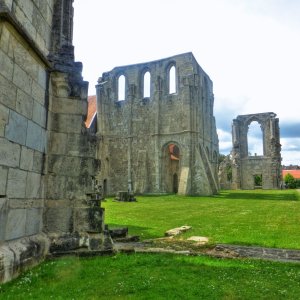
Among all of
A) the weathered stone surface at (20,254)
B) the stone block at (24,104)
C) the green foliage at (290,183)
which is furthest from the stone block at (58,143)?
the green foliage at (290,183)

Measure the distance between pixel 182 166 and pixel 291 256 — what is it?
71.3 feet

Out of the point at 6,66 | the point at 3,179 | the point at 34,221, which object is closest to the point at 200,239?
the point at 34,221

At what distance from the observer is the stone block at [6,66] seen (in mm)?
3883

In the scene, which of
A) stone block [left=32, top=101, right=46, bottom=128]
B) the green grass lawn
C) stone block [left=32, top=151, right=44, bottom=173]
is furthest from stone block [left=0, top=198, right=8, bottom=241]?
stone block [left=32, top=101, right=46, bottom=128]

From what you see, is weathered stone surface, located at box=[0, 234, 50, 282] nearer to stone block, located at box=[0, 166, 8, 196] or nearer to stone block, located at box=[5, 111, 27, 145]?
stone block, located at box=[0, 166, 8, 196]

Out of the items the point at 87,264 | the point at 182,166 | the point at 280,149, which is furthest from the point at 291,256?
the point at 280,149

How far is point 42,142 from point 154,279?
2737 millimetres

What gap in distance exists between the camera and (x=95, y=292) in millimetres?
3562

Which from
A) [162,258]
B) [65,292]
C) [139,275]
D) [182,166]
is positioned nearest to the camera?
[65,292]

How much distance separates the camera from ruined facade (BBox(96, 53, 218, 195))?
91.6ft

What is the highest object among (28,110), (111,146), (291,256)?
(111,146)

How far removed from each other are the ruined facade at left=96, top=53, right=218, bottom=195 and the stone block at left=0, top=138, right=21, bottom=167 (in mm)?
22680

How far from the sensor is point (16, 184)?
428cm

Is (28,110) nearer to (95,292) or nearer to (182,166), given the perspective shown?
(95,292)
